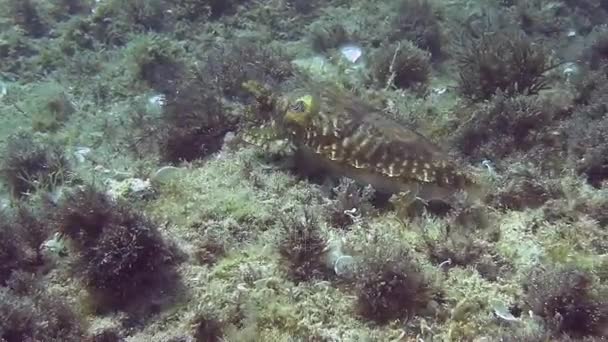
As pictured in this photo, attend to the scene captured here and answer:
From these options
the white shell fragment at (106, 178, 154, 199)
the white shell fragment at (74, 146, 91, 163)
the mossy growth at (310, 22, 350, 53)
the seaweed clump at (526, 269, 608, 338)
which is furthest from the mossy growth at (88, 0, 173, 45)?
the seaweed clump at (526, 269, 608, 338)

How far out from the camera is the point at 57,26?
10477mm

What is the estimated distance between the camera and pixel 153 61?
8422 mm

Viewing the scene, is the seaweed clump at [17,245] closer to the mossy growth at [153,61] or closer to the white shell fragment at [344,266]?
the white shell fragment at [344,266]

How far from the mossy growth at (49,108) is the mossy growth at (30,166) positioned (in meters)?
1.21

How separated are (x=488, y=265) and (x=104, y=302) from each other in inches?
119

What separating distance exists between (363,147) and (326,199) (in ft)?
1.95

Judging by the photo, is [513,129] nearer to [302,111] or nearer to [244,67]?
[302,111]

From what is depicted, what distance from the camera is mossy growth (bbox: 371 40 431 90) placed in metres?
6.82

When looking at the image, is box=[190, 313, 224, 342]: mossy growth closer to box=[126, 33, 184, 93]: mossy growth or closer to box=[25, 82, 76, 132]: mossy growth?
box=[25, 82, 76, 132]: mossy growth

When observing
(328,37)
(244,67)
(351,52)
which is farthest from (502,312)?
(328,37)

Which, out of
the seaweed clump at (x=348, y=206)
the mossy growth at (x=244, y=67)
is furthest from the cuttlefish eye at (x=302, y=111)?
the mossy growth at (x=244, y=67)

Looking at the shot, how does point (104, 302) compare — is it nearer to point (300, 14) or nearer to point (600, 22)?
point (300, 14)

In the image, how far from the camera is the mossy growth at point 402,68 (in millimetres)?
6816

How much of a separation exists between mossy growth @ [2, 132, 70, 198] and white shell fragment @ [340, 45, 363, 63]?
4.08m
